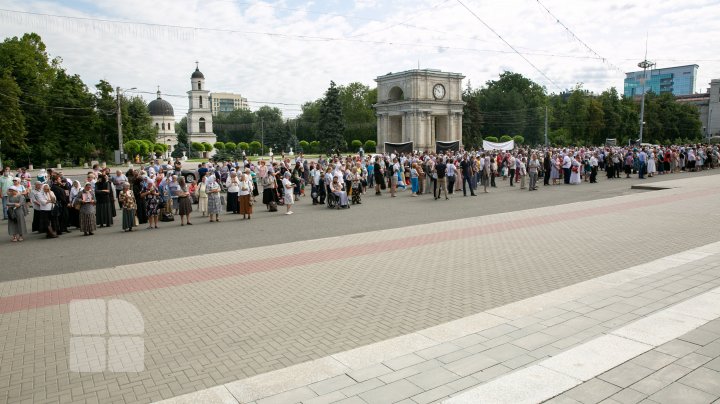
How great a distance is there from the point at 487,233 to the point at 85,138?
215 feet

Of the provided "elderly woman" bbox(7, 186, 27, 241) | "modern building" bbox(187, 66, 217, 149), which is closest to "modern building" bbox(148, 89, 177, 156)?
"modern building" bbox(187, 66, 217, 149)

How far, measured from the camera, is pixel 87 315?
7.68 m

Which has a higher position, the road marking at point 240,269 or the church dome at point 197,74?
the church dome at point 197,74

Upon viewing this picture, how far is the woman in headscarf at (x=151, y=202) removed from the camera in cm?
1677

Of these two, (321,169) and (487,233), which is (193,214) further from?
(487,233)

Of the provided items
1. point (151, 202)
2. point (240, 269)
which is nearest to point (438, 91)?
point (151, 202)

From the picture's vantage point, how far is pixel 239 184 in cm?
1880

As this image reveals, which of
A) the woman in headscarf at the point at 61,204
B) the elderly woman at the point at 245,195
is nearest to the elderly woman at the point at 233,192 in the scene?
the elderly woman at the point at 245,195

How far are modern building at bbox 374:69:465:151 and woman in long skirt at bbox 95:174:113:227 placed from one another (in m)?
48.4

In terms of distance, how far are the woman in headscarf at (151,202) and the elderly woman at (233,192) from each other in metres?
3.27

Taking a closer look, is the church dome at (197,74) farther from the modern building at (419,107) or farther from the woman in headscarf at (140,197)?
the woman in headscarf at (140,197)

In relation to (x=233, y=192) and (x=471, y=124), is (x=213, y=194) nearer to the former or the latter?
(x=233, y=192)

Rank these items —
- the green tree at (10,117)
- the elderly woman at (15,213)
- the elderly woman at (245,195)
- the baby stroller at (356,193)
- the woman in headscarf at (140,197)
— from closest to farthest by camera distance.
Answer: the elderly woman at (15,213) → the woman in headscarf at (140,197) → the elderly woman at (245,195) → the baby stroller at (356,193) → the green tree at (10,117)

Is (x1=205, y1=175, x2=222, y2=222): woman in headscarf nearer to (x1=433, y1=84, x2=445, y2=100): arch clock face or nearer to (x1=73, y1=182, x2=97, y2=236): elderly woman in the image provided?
(x1=73, y1=182, x2=97, y2=236): elderly woman
